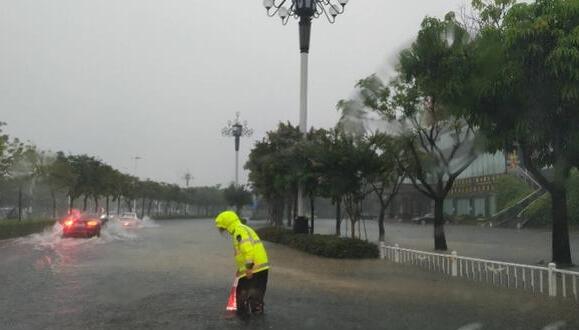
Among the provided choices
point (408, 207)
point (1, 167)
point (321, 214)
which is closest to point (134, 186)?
point (408, 207)

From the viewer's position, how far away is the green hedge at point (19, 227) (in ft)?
88.8

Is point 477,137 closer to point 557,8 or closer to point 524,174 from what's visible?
point 557,8

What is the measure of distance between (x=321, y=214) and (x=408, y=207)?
41420mm

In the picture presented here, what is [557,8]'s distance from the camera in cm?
1269

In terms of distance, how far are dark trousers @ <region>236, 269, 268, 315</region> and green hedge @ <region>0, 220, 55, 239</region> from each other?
21739 millimetres

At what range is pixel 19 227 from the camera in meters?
29.0

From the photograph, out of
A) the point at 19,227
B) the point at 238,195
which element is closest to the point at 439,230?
the point at 19,227

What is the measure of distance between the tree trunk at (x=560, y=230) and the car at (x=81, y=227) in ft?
70.8

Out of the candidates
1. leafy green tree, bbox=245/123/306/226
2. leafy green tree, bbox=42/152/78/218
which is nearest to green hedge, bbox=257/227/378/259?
A: leafy green tree, bbox=245/123/306/226

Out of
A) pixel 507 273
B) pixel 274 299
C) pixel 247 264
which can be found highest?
pixel 247 264

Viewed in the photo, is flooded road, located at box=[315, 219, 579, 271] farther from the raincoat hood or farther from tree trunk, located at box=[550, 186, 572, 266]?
the raincoat hood

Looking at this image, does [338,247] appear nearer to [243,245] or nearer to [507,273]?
[507,273]

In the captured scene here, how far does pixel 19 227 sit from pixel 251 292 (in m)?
24.3

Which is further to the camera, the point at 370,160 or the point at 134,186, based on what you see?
the point at 134,186
